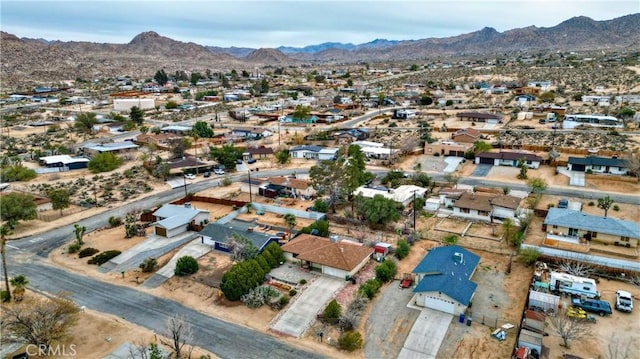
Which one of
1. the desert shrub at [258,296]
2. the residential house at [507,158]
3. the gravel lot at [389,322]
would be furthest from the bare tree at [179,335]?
the residential house at [507,158]

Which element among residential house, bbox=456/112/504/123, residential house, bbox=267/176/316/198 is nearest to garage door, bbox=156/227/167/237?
residential house, bbox=267/176/316/198

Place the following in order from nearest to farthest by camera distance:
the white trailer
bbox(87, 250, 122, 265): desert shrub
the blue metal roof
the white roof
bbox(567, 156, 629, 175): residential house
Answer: the blue metal roof, the white trailer, bbox(87, 250, 122, 265): desert shrub, bbox(567, 156, 629, 175): residential house, the white roof

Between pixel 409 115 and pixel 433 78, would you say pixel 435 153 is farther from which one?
pixel 433 78

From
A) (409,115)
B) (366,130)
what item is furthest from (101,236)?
(409,115)

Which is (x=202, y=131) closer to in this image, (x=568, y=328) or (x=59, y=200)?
(x=59, y=200)

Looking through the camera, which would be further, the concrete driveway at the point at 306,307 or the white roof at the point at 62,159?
the white roof at the point at 62,159

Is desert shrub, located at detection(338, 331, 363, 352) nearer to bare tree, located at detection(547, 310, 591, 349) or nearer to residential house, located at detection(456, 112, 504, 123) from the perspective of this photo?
bare tree, located at detection(547, 310, 591, 349)

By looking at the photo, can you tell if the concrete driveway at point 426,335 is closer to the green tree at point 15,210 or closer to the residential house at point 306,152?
the green tree at point 15,210

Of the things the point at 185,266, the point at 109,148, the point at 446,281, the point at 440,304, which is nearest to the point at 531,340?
the point at 440,304
